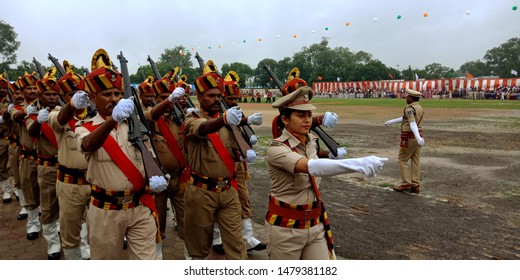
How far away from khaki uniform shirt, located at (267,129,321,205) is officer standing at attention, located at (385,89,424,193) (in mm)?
5294

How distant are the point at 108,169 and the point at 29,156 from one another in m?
3.49

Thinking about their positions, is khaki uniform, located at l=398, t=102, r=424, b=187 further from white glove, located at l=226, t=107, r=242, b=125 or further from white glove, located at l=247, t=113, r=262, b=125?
white glove, located at l=226, t=107, r=242, b=125

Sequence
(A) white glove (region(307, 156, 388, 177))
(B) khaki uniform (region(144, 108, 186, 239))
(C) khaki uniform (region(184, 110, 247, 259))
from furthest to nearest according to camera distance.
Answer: (B) khaki uniform (region(144, 108, 186, 239)) → (C) khaki uniform (region(184, 110, 247, 259)) → (A) white glove (region(307, 156, 388, 177))

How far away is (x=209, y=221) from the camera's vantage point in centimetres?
422

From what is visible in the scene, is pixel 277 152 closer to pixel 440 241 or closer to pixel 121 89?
pixel 121 89

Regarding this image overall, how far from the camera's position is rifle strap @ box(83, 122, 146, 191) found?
3.32 m

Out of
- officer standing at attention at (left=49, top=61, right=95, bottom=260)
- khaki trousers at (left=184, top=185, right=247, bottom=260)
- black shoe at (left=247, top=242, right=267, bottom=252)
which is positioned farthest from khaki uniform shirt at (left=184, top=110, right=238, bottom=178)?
black shoe at (left=247, top=242, right=267, bottom=252)

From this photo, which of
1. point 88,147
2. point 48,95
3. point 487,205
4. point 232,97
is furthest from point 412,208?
point 48,95

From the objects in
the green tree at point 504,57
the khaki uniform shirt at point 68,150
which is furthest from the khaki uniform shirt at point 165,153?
the green tree at point 504,57

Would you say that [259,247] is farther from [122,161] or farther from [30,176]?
[30,176]

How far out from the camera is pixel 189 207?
426 centimetres

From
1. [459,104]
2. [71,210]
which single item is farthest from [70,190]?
[459,104]

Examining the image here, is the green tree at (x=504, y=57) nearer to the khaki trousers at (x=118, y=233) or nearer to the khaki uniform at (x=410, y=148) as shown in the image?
the khaki uniform at (x=410, y=148)

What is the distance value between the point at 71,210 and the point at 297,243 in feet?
9.42
